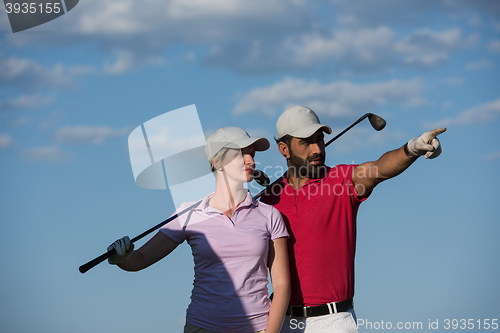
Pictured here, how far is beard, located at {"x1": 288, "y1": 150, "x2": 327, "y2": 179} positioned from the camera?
5.21m

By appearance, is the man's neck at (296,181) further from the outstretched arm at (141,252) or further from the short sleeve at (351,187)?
the outstretched arm at (141,252)

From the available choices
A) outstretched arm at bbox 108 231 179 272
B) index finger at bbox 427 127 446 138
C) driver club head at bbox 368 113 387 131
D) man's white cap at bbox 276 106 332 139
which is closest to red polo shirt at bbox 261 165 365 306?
man's white cap at bbox 276 106 332 139

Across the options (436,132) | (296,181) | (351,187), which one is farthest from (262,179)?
(436,132)

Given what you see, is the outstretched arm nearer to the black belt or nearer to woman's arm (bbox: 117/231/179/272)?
woman's arm (bbox: 117/231/179/272)

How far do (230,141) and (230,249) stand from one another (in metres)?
0.92

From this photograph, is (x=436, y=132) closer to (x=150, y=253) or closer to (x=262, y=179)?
(x=262, y=179)

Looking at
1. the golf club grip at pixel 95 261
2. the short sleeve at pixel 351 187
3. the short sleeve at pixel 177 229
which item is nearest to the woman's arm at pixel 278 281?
the short sleeve at pixel 177 229

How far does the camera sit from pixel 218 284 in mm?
4414

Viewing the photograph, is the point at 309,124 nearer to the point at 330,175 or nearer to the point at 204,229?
the point at 330,175

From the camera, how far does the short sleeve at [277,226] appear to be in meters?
4.59

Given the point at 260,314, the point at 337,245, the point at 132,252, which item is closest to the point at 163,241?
the point at 132,252

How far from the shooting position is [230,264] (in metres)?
4.43

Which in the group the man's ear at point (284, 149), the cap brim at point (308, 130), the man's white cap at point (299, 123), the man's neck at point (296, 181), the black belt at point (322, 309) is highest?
the man's white cap at point (299, 123)

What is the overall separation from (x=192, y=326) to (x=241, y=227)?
34.5 inches
